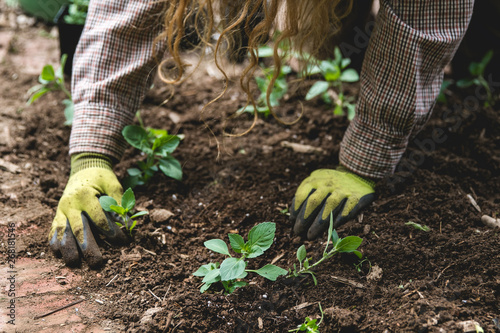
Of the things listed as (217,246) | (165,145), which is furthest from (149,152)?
(217,246)

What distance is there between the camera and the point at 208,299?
1.17m

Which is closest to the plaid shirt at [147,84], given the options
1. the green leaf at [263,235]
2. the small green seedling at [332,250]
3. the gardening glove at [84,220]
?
the gardening glove at [84,220]

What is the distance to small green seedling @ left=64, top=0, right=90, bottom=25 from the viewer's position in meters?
2.04

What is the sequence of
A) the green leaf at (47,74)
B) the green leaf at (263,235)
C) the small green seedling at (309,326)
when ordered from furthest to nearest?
the green leaf at (47,74), the green leaf at (263,235), the small green seedling at (309,326)

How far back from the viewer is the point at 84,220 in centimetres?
130

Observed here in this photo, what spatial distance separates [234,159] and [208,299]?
0.69m

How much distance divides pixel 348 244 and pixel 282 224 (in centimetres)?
28

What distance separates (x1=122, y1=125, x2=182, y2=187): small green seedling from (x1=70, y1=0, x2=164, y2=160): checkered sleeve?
7 centimetres

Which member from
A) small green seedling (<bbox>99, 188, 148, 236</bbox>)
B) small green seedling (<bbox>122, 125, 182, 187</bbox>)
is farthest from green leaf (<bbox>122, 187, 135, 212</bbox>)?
small green seedling (<bbox>122, 125, 182, 187</bbox>)

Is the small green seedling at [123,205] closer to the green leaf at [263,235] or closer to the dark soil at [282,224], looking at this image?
the dark soil at [282,224]

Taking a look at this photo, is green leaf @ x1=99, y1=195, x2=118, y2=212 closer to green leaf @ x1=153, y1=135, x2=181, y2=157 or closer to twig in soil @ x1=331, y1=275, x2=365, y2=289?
green leaf @ x1=153, y1=135, x2=181, y2=157

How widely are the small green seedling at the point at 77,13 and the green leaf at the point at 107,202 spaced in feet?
3.63

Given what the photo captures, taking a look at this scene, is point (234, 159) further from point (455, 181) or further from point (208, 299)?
point (455, 181)

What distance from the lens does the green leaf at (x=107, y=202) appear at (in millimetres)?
1301
